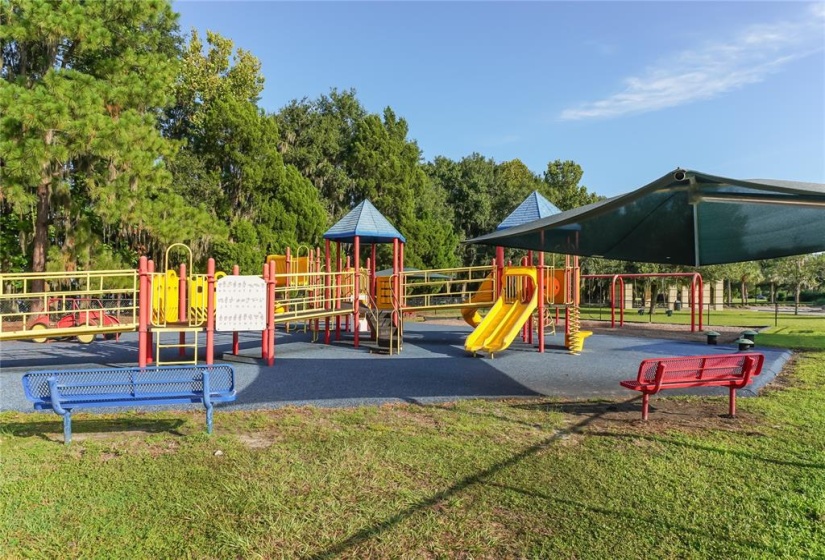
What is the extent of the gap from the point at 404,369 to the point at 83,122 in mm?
13635

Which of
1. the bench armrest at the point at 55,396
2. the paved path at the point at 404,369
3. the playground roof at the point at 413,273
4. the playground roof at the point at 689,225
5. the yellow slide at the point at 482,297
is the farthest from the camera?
the yellow slide at the point at 482,297

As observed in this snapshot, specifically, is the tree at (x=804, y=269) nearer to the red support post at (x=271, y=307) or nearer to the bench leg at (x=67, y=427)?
the red support post at (x=271, y=307)

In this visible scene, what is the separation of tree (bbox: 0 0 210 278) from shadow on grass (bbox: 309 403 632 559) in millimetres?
17563

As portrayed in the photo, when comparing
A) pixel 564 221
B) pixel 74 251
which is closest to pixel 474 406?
pixel 564 221

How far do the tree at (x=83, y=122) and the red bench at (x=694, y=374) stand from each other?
58.0ft

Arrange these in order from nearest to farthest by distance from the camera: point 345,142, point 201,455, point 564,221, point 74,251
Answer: point 201,455 < point 564,221 < point 74,251 < point 345,142

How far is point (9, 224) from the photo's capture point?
21.4 metres

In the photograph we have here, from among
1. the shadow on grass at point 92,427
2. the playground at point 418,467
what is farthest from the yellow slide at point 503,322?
the shadow on grass at point 92,427

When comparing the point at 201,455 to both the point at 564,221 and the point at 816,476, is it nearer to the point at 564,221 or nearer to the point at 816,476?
the point at 564,221

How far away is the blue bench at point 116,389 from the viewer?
527cm

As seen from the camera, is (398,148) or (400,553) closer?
(400,553)

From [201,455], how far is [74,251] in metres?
18.5

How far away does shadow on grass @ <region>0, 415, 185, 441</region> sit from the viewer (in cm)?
572

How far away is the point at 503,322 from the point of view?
505 inches
